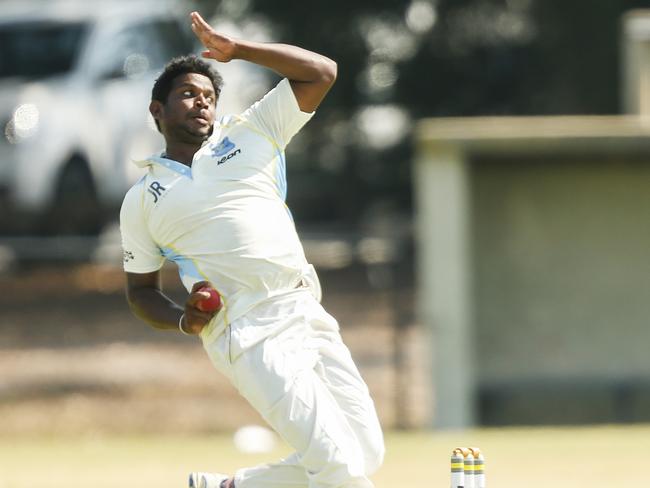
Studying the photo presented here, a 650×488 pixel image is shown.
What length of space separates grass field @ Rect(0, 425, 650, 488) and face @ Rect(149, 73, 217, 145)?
13.1 feet

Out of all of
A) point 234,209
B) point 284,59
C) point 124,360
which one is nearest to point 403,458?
point 234,209

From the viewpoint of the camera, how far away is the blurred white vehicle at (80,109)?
19.2 m

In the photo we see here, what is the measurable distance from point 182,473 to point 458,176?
15.5 feet

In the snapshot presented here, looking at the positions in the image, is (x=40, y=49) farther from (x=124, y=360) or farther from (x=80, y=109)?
(x=124, y=360)

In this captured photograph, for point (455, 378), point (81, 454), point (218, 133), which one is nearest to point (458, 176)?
point (455, 378)

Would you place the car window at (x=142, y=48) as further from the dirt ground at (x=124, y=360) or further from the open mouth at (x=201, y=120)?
the open mouth at (x=201, y=120)

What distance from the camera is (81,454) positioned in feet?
44.3

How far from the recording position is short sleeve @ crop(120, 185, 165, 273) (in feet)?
22.2

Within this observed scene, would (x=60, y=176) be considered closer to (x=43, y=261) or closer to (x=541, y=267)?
(x=43, y=261)

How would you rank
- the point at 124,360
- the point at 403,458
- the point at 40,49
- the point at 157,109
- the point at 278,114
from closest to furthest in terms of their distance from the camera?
the point at 278,114
the point at 157,109
the point at 403,458
the point at 124,360
the point at 40,49

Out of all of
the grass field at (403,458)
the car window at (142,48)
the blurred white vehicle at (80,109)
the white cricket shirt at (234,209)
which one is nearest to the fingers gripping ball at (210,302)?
the white cricket shirt at (234,209)

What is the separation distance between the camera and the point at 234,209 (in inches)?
260

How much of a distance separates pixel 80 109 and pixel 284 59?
1303 cm

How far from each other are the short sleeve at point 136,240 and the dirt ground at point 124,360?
28.7ft
